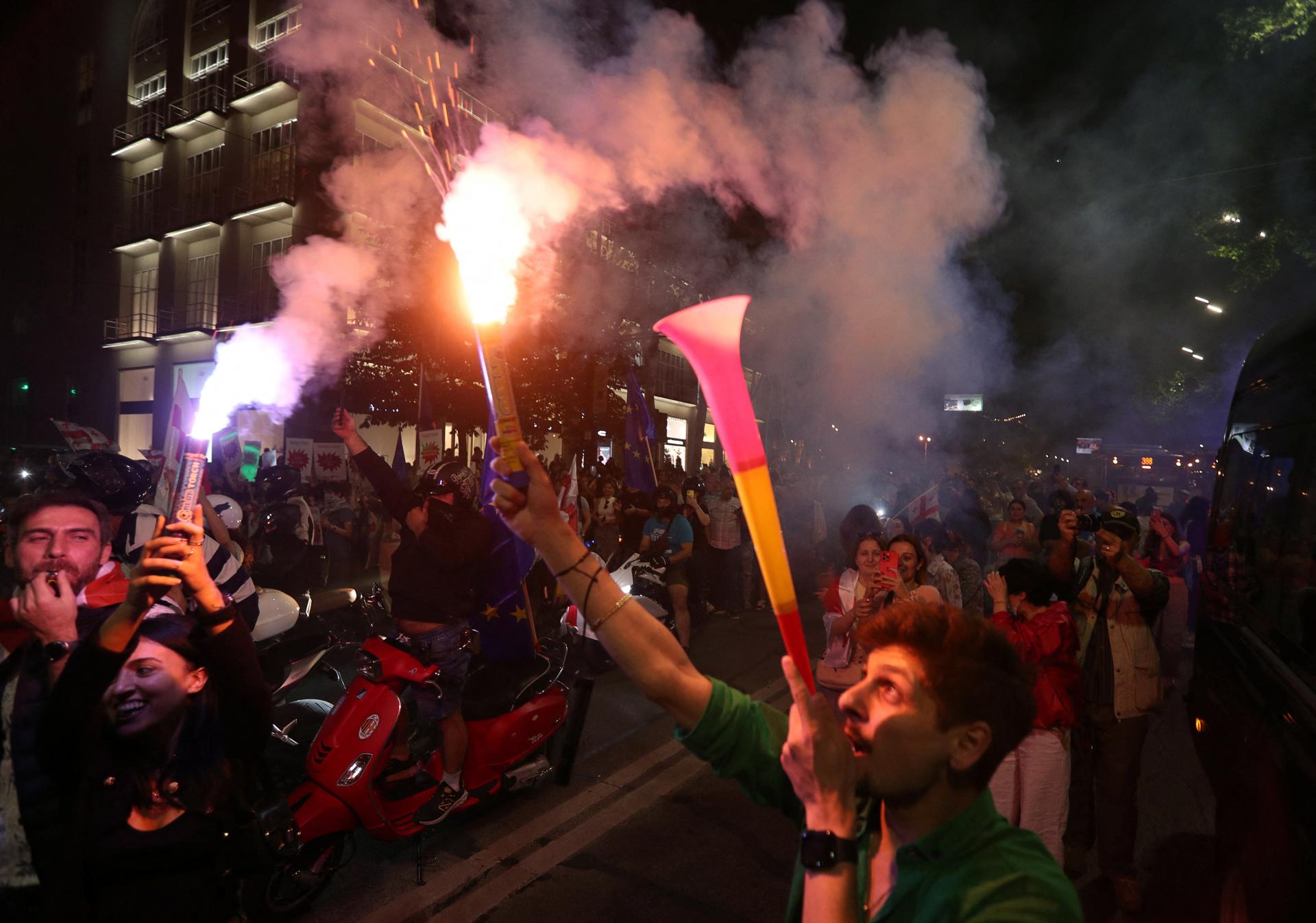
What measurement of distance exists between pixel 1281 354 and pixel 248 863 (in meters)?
5.16

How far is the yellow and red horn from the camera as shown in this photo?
1.35 meters

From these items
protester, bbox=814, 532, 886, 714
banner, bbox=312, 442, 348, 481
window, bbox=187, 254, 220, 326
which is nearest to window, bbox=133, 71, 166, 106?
window, bbox=187, 254, 220, 326

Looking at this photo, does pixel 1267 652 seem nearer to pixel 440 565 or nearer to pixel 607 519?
pixel 440 565

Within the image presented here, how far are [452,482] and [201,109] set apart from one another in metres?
26.0

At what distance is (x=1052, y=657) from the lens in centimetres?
354

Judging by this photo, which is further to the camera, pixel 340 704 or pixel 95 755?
pixel 340 704

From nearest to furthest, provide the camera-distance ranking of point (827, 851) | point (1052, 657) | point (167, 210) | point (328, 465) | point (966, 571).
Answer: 1. point (827, 851)
2. point (1052, 657)
3. point (966, 571)
4. point (328, 465)
5. point (167, 210)

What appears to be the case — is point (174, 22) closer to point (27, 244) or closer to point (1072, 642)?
point (27, 244)

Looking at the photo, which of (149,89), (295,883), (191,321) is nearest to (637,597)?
(295,883)

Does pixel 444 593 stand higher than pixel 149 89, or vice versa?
pixel 149 89

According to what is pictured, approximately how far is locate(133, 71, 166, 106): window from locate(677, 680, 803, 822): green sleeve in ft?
108

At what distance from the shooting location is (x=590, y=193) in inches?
287

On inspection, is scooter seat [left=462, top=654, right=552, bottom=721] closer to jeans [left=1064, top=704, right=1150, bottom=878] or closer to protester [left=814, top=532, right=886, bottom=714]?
protester [left=814, top=532, right=886, bottom=714]

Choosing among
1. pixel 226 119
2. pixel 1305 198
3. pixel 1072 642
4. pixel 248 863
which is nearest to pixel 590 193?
pixel 1072 642
